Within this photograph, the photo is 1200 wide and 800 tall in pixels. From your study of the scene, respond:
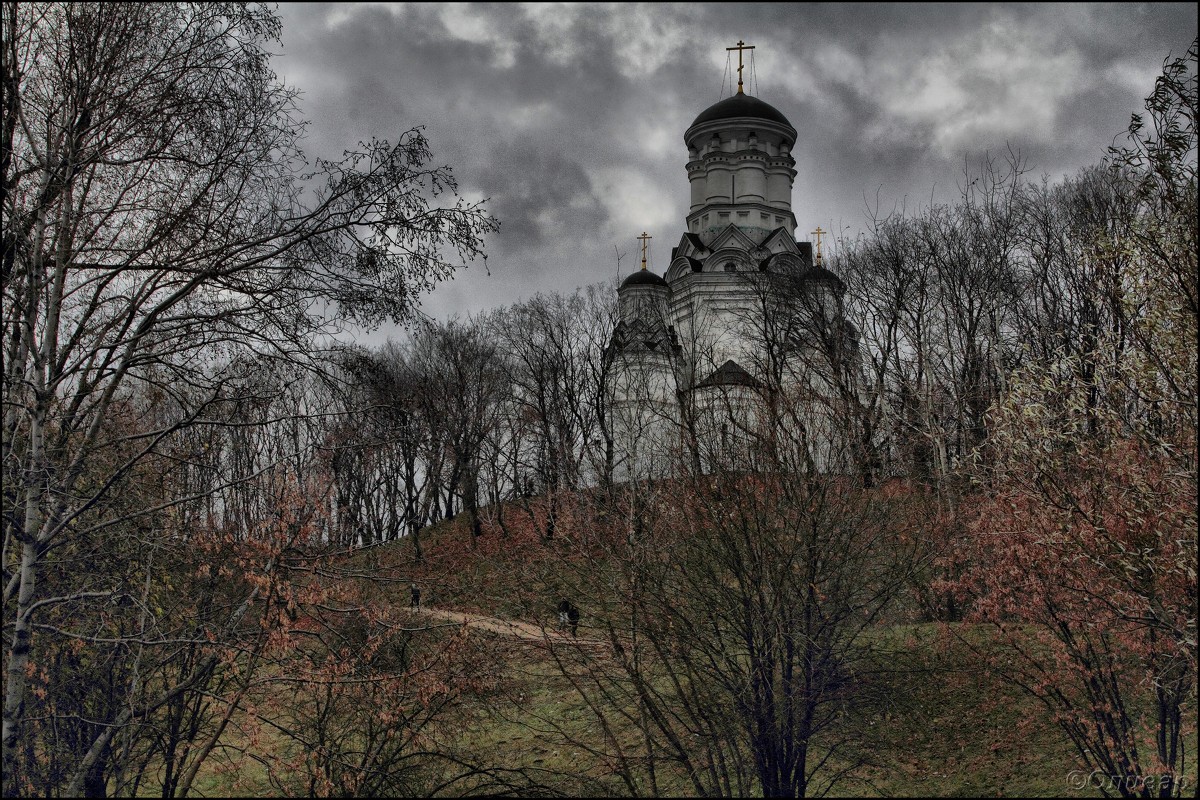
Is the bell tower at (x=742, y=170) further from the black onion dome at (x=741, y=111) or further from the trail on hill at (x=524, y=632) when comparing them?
the trail on hill at (x=524, y=632)

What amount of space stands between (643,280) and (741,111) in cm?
916

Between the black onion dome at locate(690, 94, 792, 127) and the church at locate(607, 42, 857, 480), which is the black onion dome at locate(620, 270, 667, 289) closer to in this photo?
the church at locate(607, 42, 857, 480)

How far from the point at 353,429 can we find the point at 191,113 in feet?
9.11

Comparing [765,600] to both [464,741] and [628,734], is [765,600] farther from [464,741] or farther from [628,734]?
[464,741]

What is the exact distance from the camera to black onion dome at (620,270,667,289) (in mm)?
40969

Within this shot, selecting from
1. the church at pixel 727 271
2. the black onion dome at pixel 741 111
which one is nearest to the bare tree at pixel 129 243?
the church at pixel 727 271

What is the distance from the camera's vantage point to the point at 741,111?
43438mm

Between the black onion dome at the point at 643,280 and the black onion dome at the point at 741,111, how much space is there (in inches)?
305

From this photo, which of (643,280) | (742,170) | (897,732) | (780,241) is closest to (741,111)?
(742,170)

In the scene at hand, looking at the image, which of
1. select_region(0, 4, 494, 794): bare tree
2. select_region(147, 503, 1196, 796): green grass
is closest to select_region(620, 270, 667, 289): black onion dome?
select_region(147, 503, 1196, 796): green grass

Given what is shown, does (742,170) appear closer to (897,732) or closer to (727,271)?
(727,271)

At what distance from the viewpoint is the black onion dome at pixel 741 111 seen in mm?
43438

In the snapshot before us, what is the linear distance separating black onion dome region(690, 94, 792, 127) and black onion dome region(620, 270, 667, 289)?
7.76 meters

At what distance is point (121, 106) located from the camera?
7.25m
